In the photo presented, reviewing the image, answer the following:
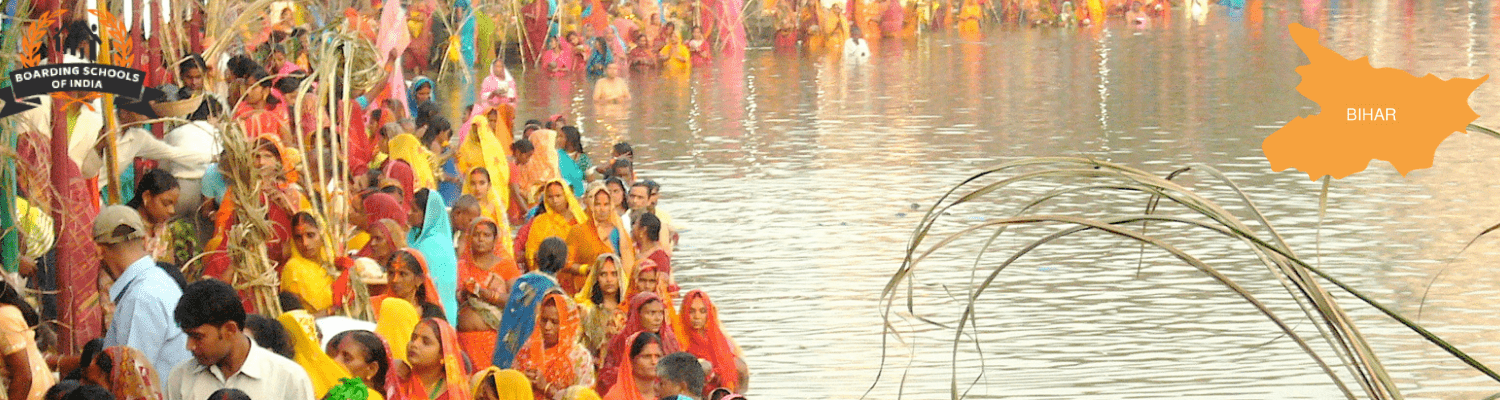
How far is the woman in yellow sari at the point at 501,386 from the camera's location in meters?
4.23

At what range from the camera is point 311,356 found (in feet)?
14.1

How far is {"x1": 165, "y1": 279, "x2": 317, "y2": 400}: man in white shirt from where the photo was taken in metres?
3.30

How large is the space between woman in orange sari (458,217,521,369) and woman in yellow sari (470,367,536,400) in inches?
41.5

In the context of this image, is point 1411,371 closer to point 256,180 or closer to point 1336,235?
point 1336,235

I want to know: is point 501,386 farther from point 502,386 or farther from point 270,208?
point 270,208

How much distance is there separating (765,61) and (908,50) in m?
2.13

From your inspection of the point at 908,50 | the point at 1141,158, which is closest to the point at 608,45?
the point at 908,50

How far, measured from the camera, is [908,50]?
2248 cm

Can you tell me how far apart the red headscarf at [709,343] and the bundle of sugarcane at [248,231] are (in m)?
1.16

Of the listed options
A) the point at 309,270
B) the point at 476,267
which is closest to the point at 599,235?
the point at 476,267

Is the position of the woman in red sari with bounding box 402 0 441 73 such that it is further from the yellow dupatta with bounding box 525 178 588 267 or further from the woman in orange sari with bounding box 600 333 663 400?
the woman in orange sari with bounding box 600 333 663 400

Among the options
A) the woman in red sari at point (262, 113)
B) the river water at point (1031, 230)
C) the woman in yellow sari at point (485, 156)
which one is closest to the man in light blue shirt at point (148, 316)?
Result: the river water at point (1031, 230)

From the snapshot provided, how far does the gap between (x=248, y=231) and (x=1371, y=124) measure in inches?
168

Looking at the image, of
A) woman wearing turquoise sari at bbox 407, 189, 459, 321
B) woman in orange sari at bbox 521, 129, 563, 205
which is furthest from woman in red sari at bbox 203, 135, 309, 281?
woman in orange sari at bbox 521, 129, 563, 205
